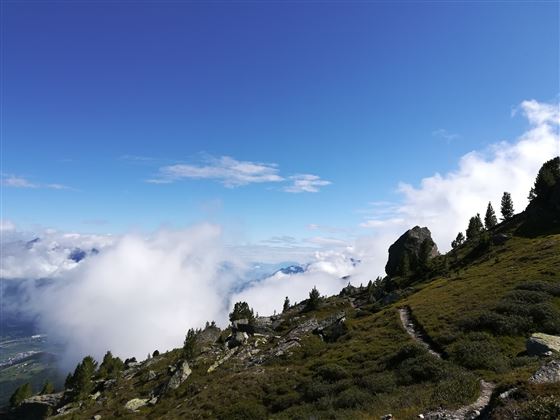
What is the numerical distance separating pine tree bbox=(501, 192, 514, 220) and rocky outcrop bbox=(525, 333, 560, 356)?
135 meters

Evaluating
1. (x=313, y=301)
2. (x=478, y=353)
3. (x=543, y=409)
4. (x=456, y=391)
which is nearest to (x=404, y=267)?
(x=313, y=301)

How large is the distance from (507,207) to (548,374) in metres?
153

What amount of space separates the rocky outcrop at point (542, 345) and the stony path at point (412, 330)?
8.55 metres

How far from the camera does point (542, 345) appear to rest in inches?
1099

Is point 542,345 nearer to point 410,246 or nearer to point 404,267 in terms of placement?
point 404,267

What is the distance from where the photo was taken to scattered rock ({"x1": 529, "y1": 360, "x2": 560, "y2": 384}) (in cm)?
1731

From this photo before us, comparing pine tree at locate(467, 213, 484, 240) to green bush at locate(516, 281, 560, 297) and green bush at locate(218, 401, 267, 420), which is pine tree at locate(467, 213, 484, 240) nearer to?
green bush at locate(516, 281, 560, 297)

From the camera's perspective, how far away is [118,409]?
52.3 m

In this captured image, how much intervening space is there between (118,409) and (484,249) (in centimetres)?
10971

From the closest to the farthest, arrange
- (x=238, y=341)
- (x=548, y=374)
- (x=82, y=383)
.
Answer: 1. (x=548, y=374)
2. (x=238, y=341)
3. (x=82, y=383)

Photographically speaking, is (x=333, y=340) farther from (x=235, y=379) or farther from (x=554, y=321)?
(x=554, y=321)

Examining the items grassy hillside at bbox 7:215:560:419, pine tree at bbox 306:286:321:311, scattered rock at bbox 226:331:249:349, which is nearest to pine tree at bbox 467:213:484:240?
grassy hillside at bbox 7:215:560:419

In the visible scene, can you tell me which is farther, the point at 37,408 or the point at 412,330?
the point at 37,408

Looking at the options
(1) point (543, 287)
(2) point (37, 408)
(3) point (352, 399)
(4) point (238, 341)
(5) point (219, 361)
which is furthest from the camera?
(2) point (37, 408)
